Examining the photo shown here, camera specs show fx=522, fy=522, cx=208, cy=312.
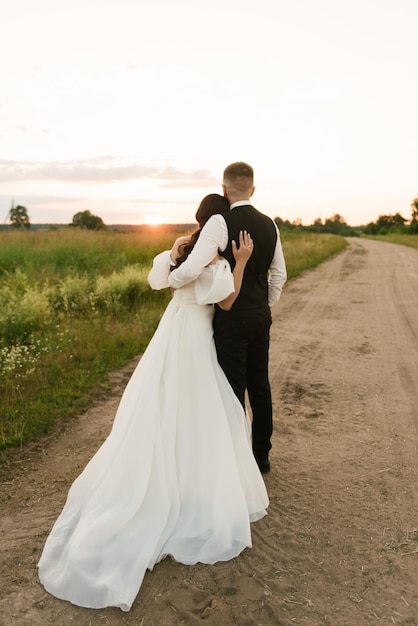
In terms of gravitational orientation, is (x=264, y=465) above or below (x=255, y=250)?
below

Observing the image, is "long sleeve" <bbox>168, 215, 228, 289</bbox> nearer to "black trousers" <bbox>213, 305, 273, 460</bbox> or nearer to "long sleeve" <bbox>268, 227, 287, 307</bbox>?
"black trousers" <bbox>213, 305, 273, 460</bbox>

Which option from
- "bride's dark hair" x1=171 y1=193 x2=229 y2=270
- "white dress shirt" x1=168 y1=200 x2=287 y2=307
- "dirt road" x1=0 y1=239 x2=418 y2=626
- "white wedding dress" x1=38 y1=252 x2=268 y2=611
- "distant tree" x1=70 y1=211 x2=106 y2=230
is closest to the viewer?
"dirt road" x1=0 y1=239 x2=418 y2=626

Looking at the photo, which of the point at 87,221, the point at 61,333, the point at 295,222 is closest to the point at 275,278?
the point at 61,333

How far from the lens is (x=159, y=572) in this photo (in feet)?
10.2

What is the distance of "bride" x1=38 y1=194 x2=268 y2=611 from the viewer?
10.2 feet

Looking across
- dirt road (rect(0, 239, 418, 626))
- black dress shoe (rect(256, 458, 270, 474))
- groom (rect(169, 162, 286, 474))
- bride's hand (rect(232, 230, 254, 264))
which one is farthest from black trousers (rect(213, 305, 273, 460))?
dirt road (rect(0, 239, 418, 626))

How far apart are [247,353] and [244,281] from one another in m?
0.59

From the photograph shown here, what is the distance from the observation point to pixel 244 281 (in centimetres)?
366

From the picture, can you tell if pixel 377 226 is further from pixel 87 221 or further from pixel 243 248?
pixel 243 248

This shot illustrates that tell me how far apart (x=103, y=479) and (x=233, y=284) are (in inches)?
60.5

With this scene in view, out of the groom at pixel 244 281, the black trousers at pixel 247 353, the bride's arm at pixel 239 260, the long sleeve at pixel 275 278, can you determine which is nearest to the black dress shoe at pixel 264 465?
the black trousers at pixel 247 353

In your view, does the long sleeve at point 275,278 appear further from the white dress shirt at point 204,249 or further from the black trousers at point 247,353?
the white dress shirt at point 204,249

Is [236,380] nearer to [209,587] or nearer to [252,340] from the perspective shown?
[252,340]

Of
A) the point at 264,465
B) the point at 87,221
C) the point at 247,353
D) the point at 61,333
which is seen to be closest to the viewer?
the point at 247,353
